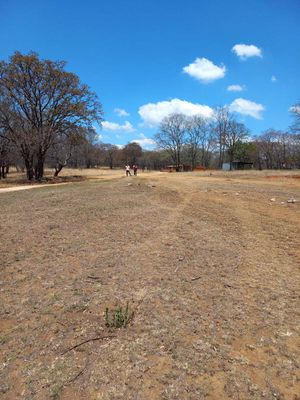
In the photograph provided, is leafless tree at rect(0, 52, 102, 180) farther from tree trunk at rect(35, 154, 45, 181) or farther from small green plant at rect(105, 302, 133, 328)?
small green plant at rect(105, 302, 133, 328)

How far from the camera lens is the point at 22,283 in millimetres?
5023

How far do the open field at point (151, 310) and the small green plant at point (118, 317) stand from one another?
8 centimetres

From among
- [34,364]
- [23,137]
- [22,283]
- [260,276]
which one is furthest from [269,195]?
[23,137]

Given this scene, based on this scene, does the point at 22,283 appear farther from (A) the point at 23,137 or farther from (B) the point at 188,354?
(A) the point at 23,137

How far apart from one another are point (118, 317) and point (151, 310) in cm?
50

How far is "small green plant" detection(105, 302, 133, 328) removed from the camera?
12.3 feet

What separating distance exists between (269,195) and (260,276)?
9.07 m

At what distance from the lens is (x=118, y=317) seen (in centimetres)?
382

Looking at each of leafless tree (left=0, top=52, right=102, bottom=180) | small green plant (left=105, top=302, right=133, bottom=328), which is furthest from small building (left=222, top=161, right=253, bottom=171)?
small green plant (left=105, top=302, right=133, bottom=328)

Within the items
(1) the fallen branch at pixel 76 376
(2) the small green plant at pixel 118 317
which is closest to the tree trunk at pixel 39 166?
(2) the small green plant at pixel 118 317

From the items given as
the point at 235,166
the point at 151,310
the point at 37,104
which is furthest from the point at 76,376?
the point at 235,166

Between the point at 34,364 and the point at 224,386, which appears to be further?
the point at 34,364

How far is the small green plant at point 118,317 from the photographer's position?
3760 millimetres

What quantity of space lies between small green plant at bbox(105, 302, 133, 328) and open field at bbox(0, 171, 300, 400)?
79mm
